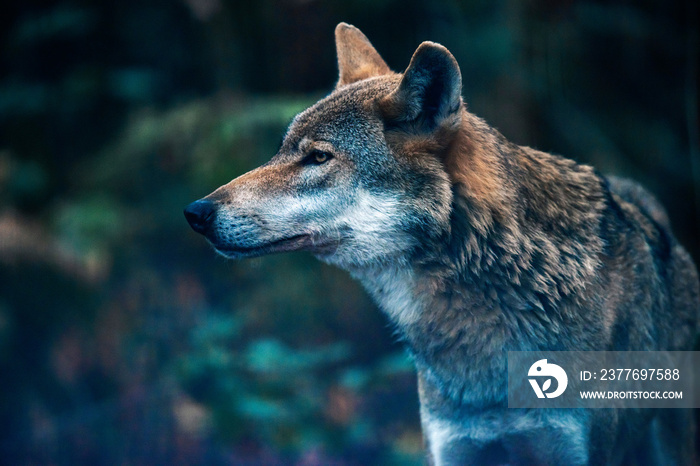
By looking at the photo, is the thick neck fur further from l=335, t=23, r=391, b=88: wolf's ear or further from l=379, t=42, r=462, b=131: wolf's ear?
l=335, t=23, r=391, b=88: wolf's ear

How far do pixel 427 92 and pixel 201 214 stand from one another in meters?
1.18

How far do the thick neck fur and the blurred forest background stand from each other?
2197mm

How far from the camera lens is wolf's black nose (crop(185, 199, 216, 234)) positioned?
2.65 metres

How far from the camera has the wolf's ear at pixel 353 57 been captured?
3.42 meters

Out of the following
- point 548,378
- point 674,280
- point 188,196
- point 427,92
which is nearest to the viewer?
point 427,92

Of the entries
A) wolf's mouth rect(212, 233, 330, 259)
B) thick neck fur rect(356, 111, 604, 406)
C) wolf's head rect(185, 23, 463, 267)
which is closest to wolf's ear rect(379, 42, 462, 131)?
wolf's head rect(185, 23, 463, 267)

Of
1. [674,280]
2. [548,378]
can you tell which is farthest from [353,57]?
[674,280]

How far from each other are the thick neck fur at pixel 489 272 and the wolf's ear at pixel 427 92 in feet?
0.57

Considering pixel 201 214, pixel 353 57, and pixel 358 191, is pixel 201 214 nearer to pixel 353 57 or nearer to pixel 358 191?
pixel 358 191

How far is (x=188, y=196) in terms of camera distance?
17.7 feet

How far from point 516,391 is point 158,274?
415cm

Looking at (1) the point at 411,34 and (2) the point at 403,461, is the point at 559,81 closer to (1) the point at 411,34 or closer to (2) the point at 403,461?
(1) the point at 411,34

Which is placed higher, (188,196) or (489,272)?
(188,196)

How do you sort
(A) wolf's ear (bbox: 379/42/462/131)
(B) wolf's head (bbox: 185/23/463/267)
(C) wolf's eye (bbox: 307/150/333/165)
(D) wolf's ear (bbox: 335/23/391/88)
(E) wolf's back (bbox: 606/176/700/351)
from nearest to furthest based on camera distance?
1. (A) wolf's ear (bbox: 379/42/462/131)
2. (B) wolf's head (bbox: 185/23/463/267)
3. (C) wolf's eye (bbox: 307/150/333/165)
4. (E) wolf's back (bbox: 606/176/700/351)
5. (D) wolf's ear (bbox: 335/23/391/88)
